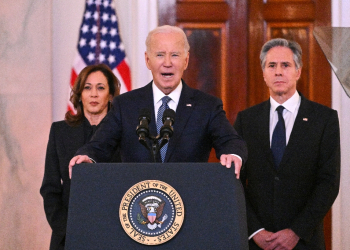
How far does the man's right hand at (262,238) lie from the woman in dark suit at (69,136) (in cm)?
106

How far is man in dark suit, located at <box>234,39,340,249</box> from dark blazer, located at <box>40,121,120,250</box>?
3.21 feet

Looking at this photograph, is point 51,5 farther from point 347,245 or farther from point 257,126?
point 347,245

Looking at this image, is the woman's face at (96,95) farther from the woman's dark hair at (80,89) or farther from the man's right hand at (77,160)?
the man's right hand at (77,160)

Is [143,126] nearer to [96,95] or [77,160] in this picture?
[77,160]

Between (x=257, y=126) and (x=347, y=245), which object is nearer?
(x=257, y=126)

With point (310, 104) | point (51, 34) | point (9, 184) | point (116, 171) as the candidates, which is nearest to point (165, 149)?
point (116, 171)

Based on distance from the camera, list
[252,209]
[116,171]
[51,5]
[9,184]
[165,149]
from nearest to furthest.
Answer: [116,171]
[165,149]
[252,209]
[9,184]
[51,5]

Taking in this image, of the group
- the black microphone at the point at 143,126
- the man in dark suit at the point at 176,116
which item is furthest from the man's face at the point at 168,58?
the black microphone at the point at 143,126

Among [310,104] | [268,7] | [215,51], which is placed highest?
[268,7]

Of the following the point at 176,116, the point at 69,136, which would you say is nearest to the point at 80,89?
the point at 69,136

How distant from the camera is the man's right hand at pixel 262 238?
9.58ft

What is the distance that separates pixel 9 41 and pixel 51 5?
56cm

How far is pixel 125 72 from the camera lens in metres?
4.91

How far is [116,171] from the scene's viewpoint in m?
1.96
